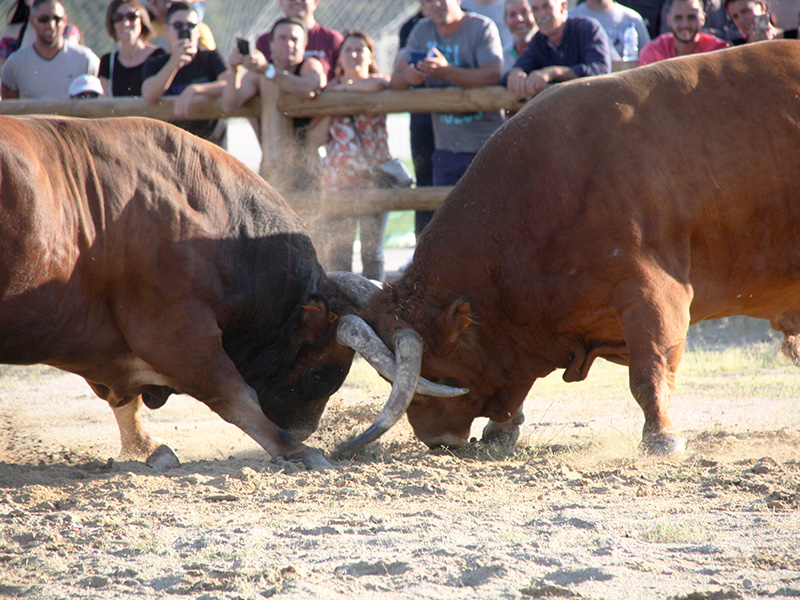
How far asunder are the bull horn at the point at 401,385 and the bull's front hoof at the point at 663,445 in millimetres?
1074

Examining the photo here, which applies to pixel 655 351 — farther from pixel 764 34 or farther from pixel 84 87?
pixel 84 87

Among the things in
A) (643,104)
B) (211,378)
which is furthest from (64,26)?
(643,104)

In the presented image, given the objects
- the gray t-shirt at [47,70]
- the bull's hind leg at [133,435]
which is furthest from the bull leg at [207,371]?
the gray t-shirt at [47,70]

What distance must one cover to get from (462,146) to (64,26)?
3.86 meters

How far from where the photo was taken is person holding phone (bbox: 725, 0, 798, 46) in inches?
254

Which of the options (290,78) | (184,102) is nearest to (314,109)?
(290,78)

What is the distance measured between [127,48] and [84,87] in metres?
0.51

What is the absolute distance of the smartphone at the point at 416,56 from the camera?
7.23m

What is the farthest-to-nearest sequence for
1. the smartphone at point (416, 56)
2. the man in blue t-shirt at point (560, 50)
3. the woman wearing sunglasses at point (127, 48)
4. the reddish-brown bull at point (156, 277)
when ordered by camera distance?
1. the woman wearing sunglasses at point (127, 48)
2. the smartphone at point (416, 56)
3. the man in blue t-shirt at point (560, 50)
4. the reddish-brown bull at point (156, 277)

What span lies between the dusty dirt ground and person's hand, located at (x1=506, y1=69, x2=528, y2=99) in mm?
2960

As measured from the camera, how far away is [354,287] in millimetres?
4711

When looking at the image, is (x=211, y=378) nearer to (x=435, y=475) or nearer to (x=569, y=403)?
(x=435, y=475)

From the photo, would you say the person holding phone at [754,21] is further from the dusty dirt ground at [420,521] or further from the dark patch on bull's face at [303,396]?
the dark patch on bull's face at [303,396]

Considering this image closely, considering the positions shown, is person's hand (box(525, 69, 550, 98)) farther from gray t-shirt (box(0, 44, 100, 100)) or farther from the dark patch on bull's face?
gray t-shirt (box(0, 44, 100, 100))
